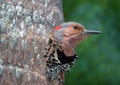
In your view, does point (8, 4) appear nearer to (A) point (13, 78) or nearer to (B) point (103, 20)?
(A) point (13, 78)

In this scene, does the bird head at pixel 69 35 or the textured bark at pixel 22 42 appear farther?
the bird head at pixel 69 35

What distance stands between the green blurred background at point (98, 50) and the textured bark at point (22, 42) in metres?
3.53

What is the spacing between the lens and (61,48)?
7.91 metres

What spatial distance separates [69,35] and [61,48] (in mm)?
250

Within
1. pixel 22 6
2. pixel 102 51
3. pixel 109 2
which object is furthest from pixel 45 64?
pixel 109 2

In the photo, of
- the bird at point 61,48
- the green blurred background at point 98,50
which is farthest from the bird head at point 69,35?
the green blurred background at point 98,50

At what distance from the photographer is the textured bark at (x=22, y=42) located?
7.70 meters

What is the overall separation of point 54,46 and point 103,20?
4.06 m

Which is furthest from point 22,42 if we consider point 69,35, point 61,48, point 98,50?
point 98,50

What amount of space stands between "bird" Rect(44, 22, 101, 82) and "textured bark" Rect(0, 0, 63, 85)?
7 centimetres

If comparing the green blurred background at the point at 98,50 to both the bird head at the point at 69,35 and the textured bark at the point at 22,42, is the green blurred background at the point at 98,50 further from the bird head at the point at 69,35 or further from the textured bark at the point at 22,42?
the textured bark at the point at 22,42

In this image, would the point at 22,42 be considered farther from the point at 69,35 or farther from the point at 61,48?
the point at 69,35

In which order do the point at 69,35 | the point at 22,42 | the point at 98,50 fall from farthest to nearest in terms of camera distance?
the point at 98,50 → the point at 69,35 → the point at 22,42

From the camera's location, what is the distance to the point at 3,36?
25.4ft
